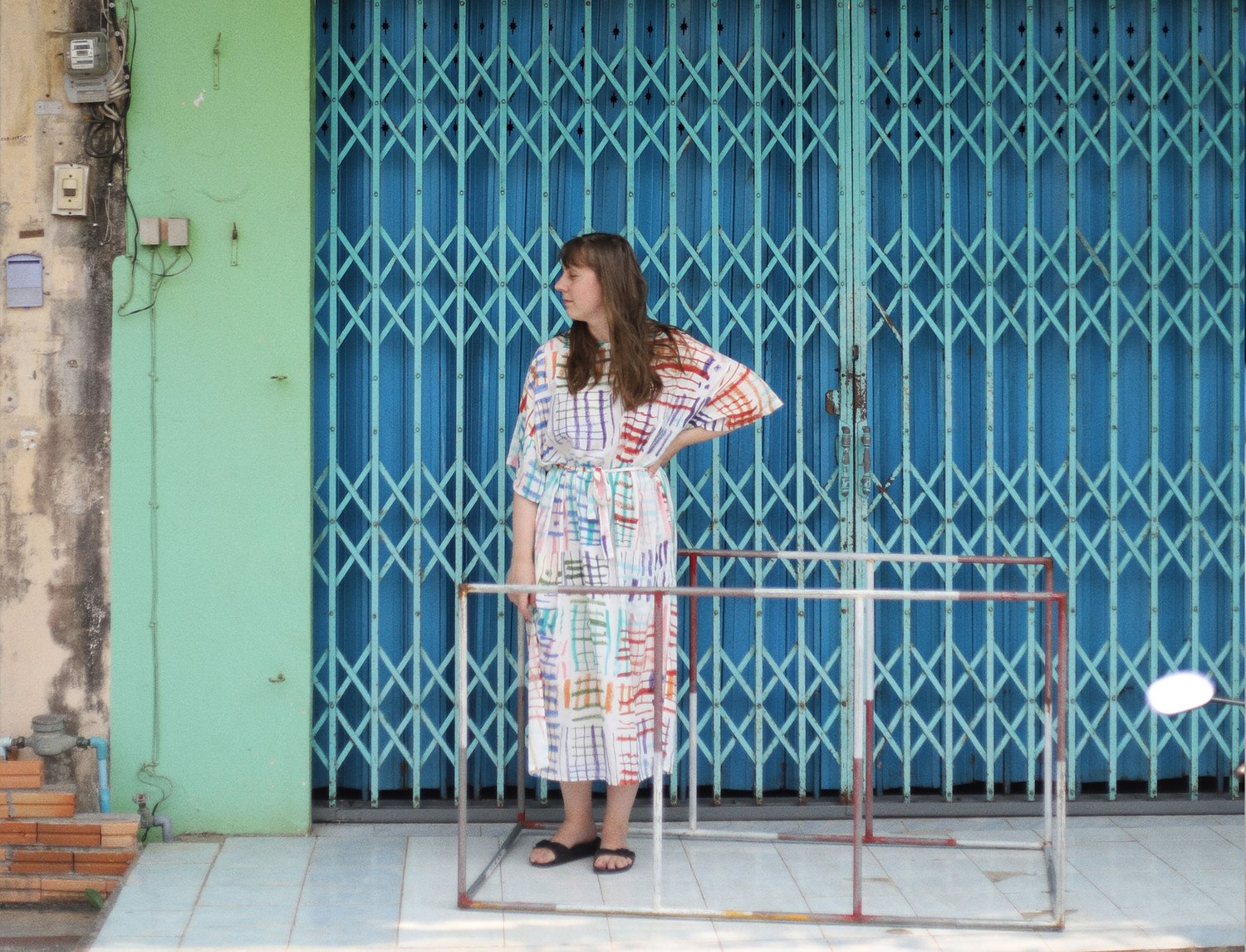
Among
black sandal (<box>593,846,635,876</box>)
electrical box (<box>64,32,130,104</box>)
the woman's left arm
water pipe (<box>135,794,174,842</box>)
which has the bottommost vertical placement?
black sandal (<box>593,846,635,876</box>)

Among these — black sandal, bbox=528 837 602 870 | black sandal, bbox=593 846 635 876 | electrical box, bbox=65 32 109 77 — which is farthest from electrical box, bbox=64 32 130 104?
black sandal, bbox=593 846 635 876

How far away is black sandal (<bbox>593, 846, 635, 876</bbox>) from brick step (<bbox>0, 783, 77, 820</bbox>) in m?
1.82

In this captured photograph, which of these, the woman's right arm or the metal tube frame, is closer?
the metal tube frame

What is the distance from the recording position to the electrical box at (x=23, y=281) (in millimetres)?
4852

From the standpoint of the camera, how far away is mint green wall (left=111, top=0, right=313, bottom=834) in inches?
193

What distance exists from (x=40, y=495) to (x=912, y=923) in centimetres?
324

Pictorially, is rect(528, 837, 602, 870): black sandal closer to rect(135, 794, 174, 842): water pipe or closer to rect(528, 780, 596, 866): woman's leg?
rect(528, 780, 596, 866): woman's leg

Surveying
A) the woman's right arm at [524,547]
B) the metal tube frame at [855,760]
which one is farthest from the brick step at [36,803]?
the woman's right arm at [524,547]

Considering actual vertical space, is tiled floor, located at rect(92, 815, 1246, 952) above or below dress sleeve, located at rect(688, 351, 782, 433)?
below

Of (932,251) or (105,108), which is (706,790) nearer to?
(932,251)

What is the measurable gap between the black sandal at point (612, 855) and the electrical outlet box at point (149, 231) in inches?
101

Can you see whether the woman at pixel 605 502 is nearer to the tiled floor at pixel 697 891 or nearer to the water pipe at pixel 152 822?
the tiled floor at pixel 697 891

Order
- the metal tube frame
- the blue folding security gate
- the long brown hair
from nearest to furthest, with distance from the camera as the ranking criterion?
1. the metal tube frame
2. the long brown hair
3. the blue folding security gate

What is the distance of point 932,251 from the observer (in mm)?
5293
